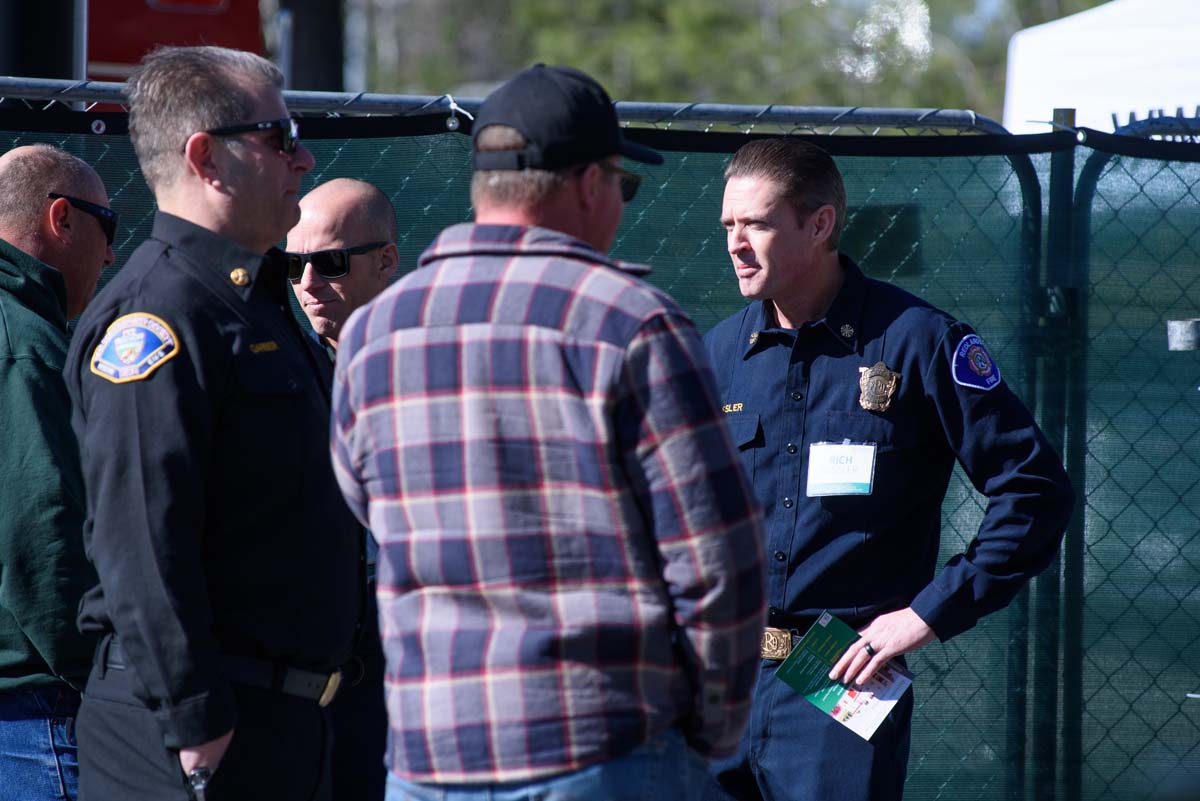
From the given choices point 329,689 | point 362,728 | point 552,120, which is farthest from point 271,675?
point 552,120

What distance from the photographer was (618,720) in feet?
6.17

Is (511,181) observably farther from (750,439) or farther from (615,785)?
(750,439)

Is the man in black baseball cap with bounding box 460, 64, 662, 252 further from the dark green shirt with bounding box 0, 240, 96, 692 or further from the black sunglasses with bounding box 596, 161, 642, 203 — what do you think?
the dark green shirt with bounding box 0, 240, 96, 692

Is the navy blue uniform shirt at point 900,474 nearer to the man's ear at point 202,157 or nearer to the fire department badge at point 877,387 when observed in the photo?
the fire department badge at point 877,387

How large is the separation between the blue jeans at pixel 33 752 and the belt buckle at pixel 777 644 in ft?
4.84

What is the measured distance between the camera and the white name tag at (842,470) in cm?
302

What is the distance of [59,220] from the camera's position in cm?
312

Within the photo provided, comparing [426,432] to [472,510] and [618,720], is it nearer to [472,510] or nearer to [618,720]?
[472,510]

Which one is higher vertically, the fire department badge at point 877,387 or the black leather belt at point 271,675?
the fire department badge at point 877,387

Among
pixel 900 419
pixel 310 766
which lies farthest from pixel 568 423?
pixel 900 419

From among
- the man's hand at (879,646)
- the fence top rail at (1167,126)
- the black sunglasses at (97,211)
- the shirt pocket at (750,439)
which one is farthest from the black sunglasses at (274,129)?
the fence top rail at (1167,126)

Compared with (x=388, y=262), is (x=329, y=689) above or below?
below

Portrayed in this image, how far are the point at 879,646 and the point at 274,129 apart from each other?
5.37ft

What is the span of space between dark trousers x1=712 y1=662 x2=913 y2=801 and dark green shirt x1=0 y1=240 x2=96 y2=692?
56.0 inches
